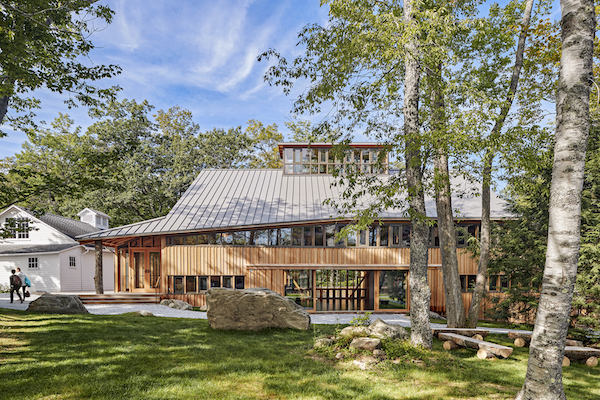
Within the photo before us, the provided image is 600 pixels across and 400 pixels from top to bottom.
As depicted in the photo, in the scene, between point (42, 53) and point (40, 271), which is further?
point (40, 271)

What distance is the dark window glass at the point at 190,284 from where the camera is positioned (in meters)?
16.5

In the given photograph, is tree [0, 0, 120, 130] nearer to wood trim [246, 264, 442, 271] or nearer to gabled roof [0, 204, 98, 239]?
wood trim [246, 264, 442, 271]

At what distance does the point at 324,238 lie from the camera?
661 inches

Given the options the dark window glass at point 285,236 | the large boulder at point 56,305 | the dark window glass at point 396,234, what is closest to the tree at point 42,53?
the large boulder at point 56,305

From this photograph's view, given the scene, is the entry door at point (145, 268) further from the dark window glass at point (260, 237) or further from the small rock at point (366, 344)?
the small rock at point (366, 344)

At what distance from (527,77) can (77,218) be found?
3380cm

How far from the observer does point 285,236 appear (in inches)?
661

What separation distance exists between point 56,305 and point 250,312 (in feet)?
22.0

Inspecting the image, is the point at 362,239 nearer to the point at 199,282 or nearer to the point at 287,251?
the point at 287,251

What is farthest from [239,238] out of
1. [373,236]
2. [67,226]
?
[67,226]

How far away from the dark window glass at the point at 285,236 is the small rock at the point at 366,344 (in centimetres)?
994

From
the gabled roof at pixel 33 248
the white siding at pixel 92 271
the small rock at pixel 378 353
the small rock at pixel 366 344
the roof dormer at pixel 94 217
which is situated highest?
the roof dormer at pixel 94 217

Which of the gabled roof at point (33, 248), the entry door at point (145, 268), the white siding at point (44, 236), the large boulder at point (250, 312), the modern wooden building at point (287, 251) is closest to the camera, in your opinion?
the large boulder at point (250, 312)

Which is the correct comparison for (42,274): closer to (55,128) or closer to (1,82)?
(55,128)
